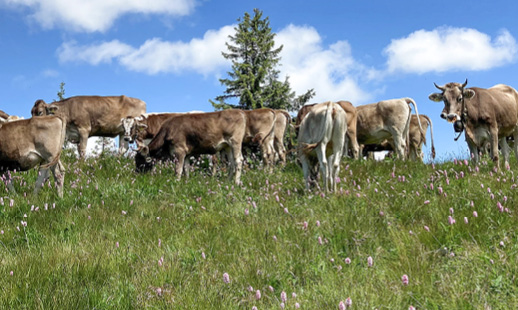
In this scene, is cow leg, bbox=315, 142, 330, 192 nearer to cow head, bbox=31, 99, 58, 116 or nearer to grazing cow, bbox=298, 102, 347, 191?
grazing cow, bbox=298, 102, 347, 191

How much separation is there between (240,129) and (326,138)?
425cm

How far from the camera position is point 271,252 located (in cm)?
521

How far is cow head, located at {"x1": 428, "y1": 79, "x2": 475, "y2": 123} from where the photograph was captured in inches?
456

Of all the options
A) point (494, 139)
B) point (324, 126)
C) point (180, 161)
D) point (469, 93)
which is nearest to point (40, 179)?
point (180, 161)

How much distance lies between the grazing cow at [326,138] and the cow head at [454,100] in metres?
3.76

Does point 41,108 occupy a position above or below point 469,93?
above

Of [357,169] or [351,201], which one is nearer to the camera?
[351,201]

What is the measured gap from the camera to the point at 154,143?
13.4 meters

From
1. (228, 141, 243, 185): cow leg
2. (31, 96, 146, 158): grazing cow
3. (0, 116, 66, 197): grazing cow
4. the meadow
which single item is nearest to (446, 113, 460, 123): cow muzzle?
the meadow

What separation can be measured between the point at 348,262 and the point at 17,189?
8559mm

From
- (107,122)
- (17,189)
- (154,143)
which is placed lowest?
(17,189)

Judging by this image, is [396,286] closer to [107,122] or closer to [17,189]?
[17,189]

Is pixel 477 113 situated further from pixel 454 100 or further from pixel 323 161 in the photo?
pixel 323 161

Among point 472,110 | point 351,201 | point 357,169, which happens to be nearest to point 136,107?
point 357,169
